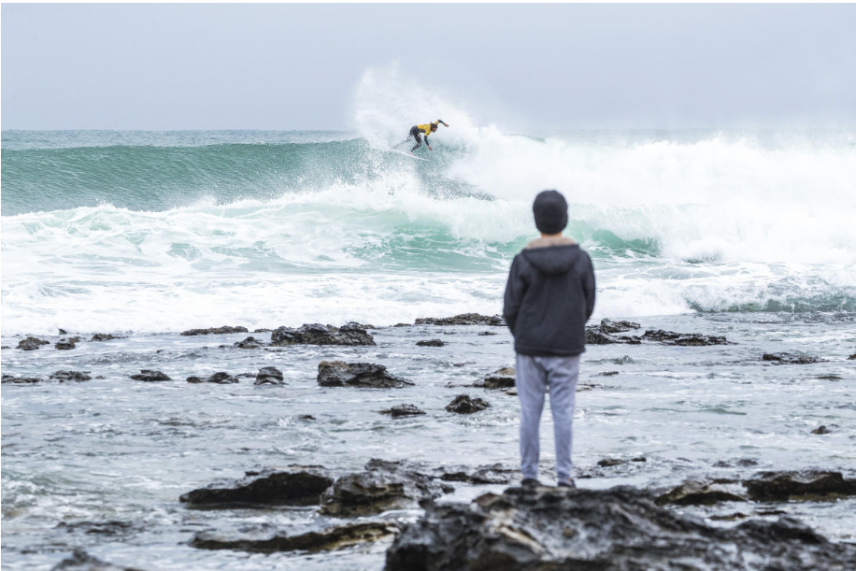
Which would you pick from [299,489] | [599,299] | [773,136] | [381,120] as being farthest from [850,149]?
[299,489]

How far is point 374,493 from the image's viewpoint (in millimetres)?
5750

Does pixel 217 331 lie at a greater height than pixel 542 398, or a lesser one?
lesser

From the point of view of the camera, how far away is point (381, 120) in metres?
37.0

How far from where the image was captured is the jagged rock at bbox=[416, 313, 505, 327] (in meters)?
16.4

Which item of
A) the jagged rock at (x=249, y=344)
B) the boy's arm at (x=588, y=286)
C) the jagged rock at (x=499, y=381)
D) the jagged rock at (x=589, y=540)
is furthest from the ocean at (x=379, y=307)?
the boy's arm at (x=588, y=286)

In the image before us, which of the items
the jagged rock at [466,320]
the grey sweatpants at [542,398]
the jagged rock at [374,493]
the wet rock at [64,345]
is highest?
the grey sweatpants at [542,398]

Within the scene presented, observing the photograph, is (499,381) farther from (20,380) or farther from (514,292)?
(514,292)

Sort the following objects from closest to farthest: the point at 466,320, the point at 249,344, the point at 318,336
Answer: the point at 249,344 < the point at 318,336 < the point at 466,320

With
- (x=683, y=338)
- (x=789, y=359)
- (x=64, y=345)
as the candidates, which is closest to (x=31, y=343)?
(x=64, y=345)

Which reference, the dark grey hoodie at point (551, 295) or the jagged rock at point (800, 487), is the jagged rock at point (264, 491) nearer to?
the dark grey hoodie at point (551, 295)

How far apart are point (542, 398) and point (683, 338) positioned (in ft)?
32.5

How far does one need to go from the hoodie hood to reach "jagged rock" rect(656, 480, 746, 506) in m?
1.91

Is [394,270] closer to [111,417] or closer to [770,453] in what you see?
[111,417]

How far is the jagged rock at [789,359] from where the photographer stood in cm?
1213
